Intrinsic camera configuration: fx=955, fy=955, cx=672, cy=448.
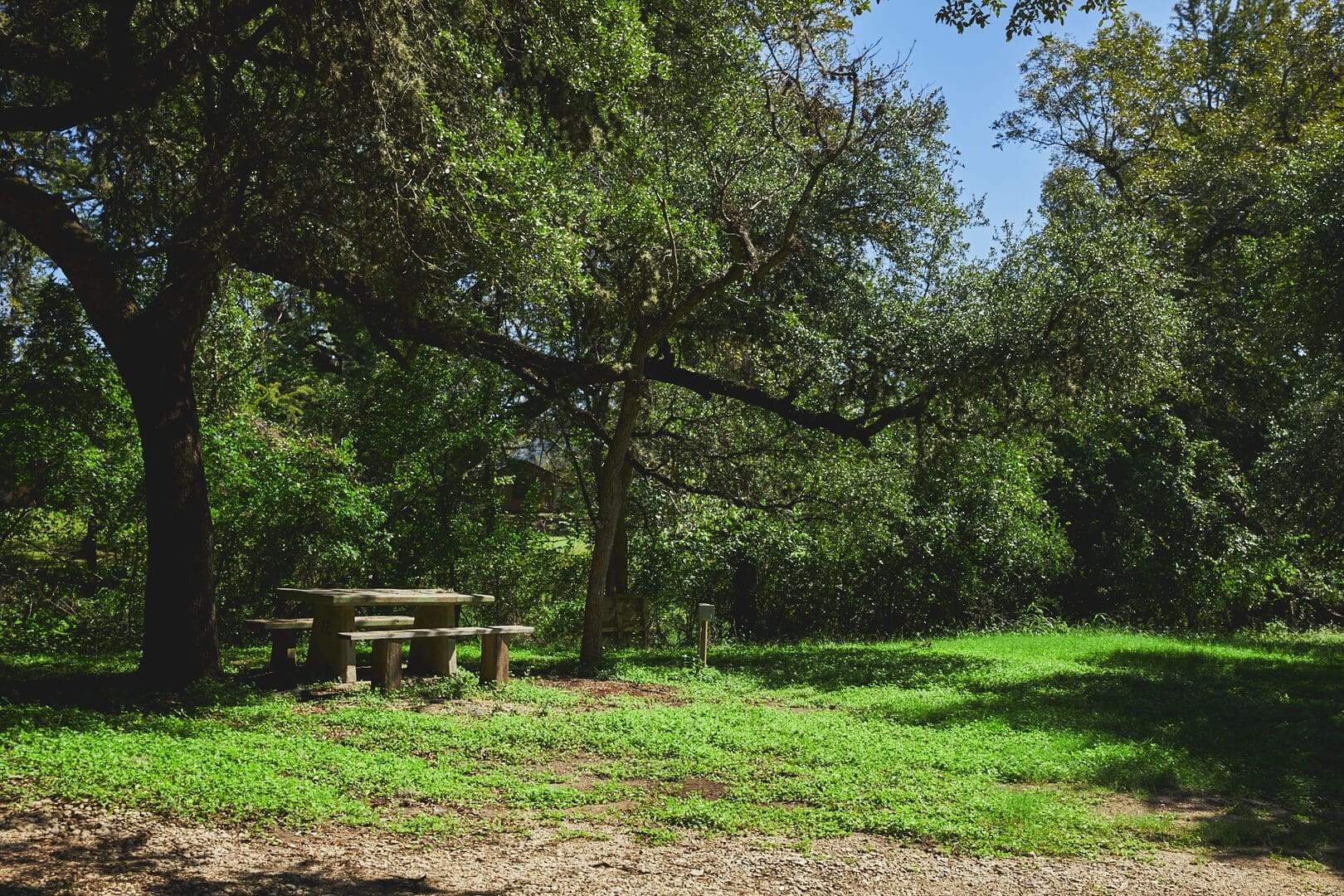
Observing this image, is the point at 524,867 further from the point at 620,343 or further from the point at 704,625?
the point at 620,343

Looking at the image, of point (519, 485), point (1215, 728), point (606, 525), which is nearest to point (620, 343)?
point (519, 485)

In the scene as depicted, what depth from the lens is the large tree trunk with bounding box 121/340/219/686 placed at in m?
8.09

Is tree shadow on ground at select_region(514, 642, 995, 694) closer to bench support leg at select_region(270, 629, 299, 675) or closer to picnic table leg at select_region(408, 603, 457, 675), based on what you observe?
picnic table leg at select_region(408, 603, 457, 675)

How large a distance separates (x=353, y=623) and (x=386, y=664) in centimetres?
75

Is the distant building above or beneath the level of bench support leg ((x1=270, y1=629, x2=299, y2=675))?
above

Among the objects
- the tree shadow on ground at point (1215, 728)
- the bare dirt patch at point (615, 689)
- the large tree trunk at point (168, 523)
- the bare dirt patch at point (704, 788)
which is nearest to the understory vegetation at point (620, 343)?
the large tree trunk at point (168, 523)

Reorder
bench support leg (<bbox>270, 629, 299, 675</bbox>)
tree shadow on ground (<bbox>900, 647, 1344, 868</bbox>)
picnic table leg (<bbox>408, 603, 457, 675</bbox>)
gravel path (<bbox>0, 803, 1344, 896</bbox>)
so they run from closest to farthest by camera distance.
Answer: gravel path (<bbox>0, 803, 1344, 896</bbox>), tree shadow on ground (<bbox>900, 647, 1344, 868</bbox>), bench support leg (<bbox>270, 629, 299, 675</bbox>), picnic table leg (<bbox>408, 603, 457, 675</bbox>)

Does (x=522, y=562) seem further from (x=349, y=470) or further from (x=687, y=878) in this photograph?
(x=687, y=878)

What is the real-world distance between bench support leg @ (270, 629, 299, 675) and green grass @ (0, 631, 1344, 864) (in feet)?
1.22

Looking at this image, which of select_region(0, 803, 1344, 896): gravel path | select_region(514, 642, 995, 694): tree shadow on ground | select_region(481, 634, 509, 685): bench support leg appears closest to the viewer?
select_region(0, 803, 1344, 896): gravel path

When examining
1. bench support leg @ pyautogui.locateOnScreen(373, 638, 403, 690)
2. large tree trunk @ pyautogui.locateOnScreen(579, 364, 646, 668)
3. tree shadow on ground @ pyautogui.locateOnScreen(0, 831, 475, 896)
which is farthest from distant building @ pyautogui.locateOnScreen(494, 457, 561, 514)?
tree shadow on ground @ pyautogui.locateOnScreen(0, 831, 475, 896)

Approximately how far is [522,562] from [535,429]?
2.15m

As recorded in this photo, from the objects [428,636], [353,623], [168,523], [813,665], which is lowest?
[813,665]

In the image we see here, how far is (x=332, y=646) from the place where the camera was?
9.37m
